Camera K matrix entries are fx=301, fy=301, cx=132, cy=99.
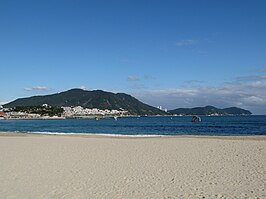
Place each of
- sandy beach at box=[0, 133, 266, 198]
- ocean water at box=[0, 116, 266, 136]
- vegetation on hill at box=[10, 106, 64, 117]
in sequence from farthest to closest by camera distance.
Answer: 1. vegetation on hill at box=[10, 106, 64, 117]
2. ocean water at box=[0, 116, 266, 136]
3. sandy beach at box=[0, 133, 266, 198]

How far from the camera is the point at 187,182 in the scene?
8852 mm

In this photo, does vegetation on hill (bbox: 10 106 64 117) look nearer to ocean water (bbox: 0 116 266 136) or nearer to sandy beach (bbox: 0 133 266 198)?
ocean water (bbox: 0 116 266 136)

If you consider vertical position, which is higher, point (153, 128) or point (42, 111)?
point (42, 111)

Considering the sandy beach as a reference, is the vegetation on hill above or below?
above

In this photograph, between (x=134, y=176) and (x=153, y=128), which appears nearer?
(x=134, y=176)

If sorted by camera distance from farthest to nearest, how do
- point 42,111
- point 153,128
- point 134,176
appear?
point 42,111, point 153,128, point 134,176

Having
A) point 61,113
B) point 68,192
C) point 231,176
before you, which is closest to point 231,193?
point 231,176

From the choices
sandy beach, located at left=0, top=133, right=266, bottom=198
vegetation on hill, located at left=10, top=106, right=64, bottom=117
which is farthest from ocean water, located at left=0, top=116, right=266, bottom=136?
vegetation on hill, located at left=10, top=106, right=64, bottom=117

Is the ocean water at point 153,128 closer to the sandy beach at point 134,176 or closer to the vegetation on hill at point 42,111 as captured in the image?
the sandy beach at point 134,176

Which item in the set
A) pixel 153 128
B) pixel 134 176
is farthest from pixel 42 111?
pixel 134 176

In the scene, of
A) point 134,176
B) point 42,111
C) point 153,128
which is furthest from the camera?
point 42,111

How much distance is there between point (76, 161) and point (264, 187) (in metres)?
7.82

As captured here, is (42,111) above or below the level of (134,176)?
above

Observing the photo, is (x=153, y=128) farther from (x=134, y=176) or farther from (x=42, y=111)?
(x=42, y=111)
